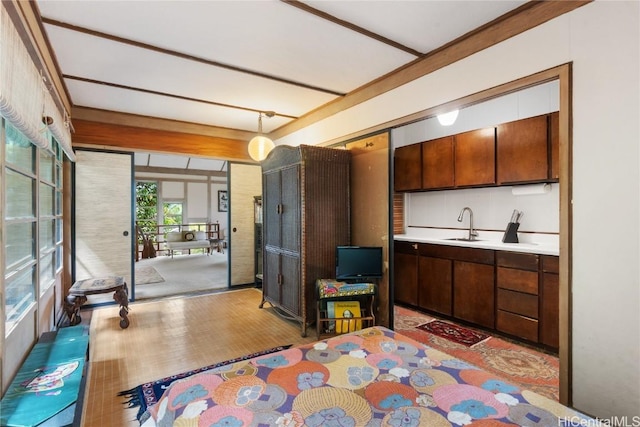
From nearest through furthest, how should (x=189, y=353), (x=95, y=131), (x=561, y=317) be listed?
(x=561, y=317), (x=189, y=353), (x=95, y=131)

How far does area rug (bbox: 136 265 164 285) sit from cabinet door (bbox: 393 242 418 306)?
14.4 feet

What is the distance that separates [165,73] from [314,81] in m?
1.44

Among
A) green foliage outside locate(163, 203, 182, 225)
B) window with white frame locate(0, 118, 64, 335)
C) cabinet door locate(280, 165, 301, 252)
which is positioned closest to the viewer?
window with white frame locate(0, 118, 64, 335)

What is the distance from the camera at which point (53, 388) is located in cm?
170

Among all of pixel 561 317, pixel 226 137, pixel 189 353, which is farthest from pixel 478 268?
pixel 226 137

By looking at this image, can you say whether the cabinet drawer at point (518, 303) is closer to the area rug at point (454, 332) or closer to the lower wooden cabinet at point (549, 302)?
the lower wooden cabinet at point (549, 302)

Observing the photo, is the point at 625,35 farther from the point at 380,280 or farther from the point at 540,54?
the point at 380,280

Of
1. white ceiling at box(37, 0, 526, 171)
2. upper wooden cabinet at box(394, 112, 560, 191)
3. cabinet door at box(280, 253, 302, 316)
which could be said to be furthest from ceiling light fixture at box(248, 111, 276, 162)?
upper wooden cabinet at box(394, 112, 560, 191)

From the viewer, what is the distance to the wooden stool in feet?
10.6

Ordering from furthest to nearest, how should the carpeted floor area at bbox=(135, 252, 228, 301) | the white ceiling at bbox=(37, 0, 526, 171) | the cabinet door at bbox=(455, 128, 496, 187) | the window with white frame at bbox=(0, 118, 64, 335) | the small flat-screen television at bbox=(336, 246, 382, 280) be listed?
the carpeted floor area at bbox=(135, 252, 228, 301) → the cabinet door at bbox=(455, 128, 496, 187) → the small flat-screen television at bbox=(336, 246, 382, 280) → the white ceiling at bbox=(37, 0, 526, 171) → the window with white frame at bbox=(0, 118, 64, 335)

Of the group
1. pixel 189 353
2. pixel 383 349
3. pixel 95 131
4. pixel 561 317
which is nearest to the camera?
pixel 383 349

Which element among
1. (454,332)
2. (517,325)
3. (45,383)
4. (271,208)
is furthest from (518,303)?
(45,383)

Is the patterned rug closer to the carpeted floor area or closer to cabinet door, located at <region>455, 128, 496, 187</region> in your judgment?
cabinet door, located at <region>455, 128, 496, 187</region>

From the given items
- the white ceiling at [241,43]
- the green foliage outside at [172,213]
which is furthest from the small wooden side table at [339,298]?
A: the green foliage outside at [172,213]
